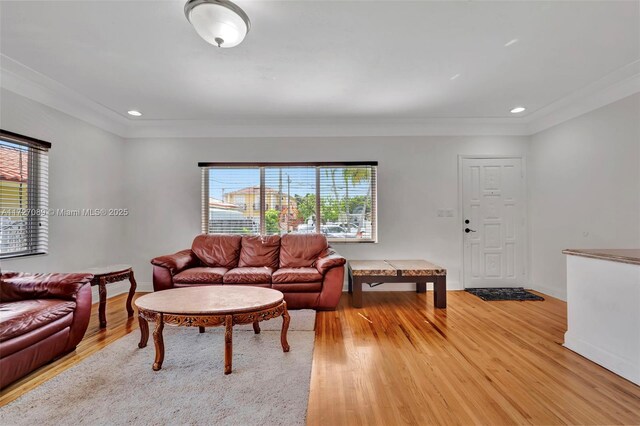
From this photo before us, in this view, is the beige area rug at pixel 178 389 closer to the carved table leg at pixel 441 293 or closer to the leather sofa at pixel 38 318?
the leather sofa at pixel 38 318

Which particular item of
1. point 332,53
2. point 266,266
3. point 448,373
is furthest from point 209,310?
point 332,53

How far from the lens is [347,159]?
453 cm

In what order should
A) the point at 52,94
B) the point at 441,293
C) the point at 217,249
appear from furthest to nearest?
the point at 217,249 < the point at 441,293 < the point at 52,94

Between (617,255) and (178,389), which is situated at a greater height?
(617,255)

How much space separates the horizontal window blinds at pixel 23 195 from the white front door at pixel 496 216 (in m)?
5.57

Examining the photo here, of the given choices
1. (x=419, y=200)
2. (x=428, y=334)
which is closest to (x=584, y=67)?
(x=419, y=200)

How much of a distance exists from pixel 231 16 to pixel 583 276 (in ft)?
11.2

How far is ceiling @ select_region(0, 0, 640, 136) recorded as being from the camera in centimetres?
205

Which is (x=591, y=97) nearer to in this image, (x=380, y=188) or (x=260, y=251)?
(x=380, y=188)

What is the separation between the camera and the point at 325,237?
424 cm

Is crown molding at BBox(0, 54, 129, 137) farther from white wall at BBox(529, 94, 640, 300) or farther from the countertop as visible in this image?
white wall at BBox(529, 94, 640, 300)

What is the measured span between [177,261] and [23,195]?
169 centimetres

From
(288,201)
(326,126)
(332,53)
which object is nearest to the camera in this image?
(332,53)

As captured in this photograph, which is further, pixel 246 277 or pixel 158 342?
pixel 246 277
